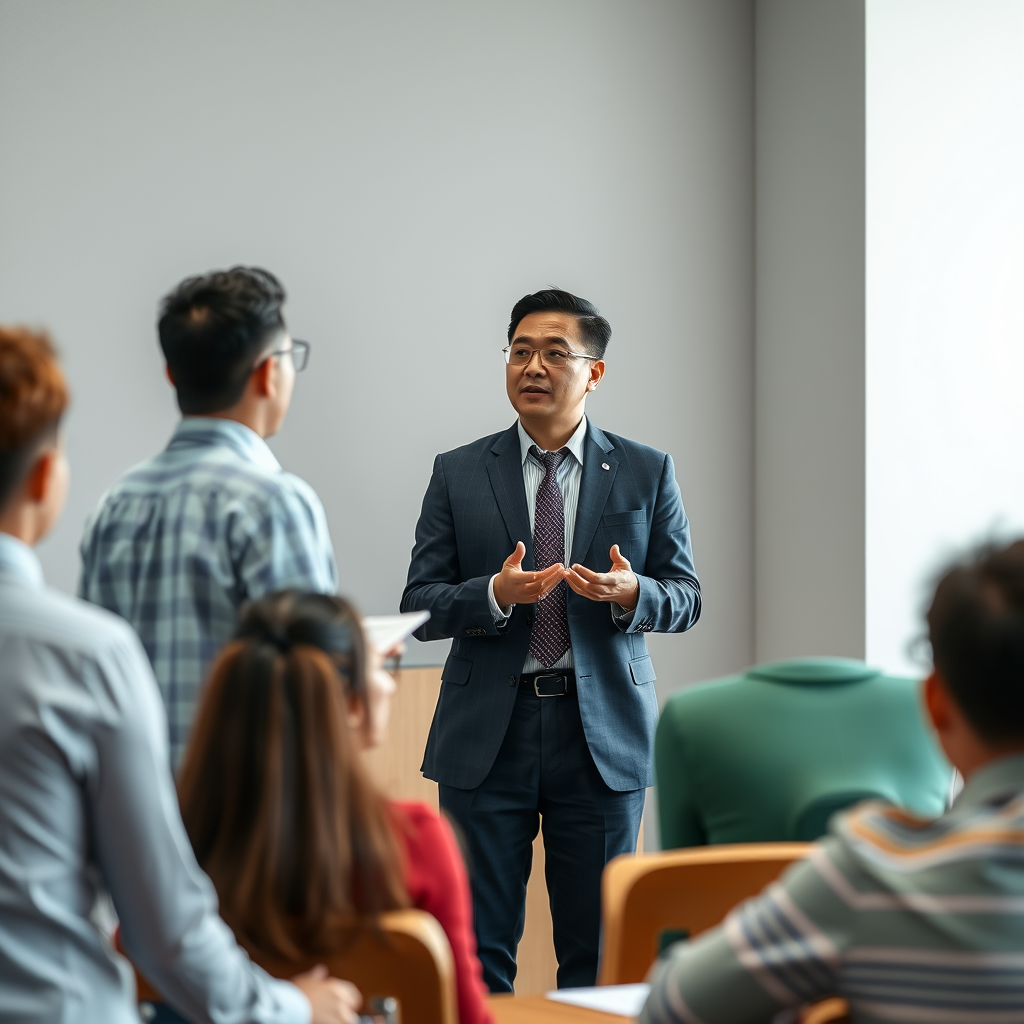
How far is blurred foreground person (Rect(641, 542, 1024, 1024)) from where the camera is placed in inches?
34.2

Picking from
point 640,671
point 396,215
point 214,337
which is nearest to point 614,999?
point 214,337

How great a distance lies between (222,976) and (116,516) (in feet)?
3.02

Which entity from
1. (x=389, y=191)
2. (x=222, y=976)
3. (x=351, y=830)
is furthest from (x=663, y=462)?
(x=222, y=976)

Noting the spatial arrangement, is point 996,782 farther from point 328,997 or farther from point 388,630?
point 388,630

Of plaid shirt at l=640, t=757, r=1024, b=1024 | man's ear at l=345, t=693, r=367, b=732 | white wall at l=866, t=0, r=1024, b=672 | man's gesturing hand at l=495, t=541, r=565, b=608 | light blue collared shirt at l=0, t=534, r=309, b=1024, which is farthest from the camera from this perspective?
white wall at l=866, t=0, r=1024, b=672

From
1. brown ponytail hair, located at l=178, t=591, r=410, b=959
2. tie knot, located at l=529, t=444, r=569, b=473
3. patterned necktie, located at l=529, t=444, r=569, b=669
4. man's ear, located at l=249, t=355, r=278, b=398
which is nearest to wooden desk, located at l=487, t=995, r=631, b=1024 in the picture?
brown ponytail hair, located at l=178, t=591, r=410, b=959

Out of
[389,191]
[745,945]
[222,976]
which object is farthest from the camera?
[389,191]

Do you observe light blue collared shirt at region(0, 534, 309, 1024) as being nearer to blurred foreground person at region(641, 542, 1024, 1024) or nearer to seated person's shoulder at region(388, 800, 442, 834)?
seated person's shoulder at region(388, 800, 442, 834)

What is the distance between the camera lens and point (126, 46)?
3350 mm

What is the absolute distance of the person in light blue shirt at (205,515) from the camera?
68.9 inches

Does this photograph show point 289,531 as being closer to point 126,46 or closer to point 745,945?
point 745,945

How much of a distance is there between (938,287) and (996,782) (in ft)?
9.64

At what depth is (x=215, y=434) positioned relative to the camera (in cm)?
182

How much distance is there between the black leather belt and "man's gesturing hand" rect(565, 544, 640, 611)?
21cm
